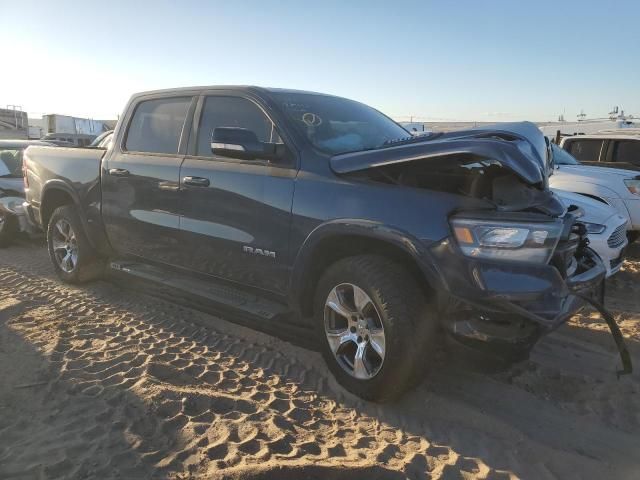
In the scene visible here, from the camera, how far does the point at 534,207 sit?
2.80m

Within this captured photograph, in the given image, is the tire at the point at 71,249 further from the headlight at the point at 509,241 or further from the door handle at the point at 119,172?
the headlight at the point at 509,241

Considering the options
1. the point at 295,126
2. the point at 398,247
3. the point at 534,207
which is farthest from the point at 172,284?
the point at 534,207

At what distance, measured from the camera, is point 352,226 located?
3.03m

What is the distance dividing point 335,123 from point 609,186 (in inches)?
202

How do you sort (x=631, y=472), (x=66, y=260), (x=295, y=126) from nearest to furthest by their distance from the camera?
(x=631, y=472) → (x=295, y=126) → (x=66, y=260)

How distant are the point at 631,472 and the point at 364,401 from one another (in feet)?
A: 4.66

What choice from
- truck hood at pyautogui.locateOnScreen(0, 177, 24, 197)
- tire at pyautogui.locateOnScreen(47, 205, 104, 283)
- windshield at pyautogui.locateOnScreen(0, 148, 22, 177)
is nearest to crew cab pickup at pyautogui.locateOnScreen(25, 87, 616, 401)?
tire at pyautogui.locateOnScreen(47, 205, 104, 283)

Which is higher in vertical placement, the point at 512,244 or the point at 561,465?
the point at 512,244

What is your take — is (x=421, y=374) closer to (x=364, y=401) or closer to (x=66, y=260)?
(x=364, y=401)

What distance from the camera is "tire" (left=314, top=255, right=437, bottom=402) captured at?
9.41 feet

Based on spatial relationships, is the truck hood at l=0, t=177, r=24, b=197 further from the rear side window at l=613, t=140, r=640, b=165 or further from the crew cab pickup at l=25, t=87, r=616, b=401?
the rear side window at l=613, t=140, r=640, b=165

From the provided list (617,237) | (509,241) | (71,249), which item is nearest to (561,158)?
(617,237)

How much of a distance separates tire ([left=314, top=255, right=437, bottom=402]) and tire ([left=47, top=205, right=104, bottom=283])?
3.05m

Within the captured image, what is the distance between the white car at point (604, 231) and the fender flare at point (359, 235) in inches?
117
